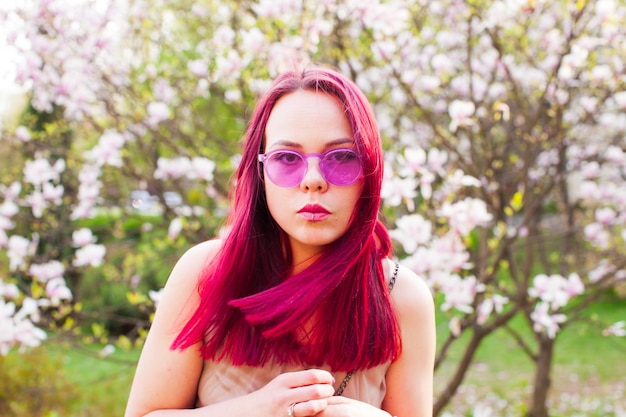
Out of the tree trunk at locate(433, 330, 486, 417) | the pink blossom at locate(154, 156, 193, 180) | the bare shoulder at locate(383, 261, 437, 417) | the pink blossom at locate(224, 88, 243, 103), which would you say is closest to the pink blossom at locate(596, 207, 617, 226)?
the tree trunk at locate(433, 330, 486, 417)

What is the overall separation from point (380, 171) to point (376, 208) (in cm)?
8

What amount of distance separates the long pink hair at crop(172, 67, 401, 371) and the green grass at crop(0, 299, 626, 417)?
2.90 m

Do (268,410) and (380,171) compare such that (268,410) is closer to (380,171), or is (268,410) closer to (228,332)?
(228,332)

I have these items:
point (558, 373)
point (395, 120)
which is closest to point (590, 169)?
point (395, 120)

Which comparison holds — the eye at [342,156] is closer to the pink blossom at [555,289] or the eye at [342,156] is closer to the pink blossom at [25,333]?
the pink blossom at [555,289]

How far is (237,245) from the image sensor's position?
1.40 m

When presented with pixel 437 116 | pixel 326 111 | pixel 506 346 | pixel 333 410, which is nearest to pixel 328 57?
pixel 437 116

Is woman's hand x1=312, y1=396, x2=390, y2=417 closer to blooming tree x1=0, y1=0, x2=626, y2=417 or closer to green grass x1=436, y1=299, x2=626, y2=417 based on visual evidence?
blooming tree x1=0, y1=0, x2=626, y2=417

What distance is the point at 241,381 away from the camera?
142 centimetres

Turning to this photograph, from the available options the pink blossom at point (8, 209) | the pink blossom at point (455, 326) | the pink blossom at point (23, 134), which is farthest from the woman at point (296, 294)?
the pink blossom at point (23, 134)

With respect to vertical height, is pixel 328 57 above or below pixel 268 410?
above

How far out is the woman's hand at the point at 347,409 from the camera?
128 cm

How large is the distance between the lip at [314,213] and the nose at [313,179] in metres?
0.04

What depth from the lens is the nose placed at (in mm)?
1322
